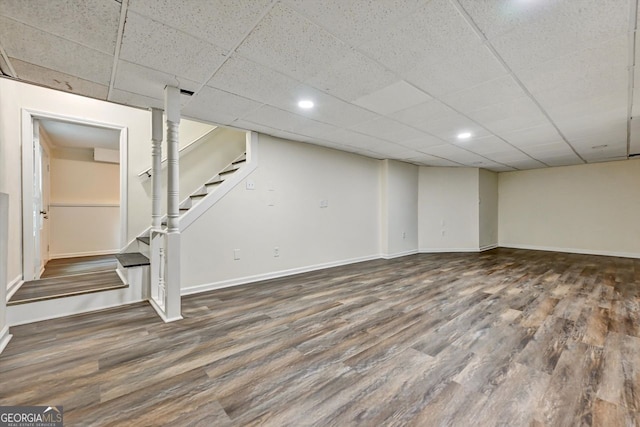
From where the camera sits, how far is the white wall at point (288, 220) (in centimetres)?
359

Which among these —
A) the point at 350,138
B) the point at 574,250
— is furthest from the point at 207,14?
the point at 574,250

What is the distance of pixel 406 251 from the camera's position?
6.37 m

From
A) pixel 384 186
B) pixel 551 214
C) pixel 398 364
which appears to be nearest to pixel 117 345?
pixel 398 364

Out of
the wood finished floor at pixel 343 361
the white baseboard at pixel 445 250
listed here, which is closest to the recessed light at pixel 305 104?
the wood finished floor at pixel 343 361

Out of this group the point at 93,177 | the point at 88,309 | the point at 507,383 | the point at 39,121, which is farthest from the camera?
the point at 93,177

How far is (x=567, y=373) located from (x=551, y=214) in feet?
23.2

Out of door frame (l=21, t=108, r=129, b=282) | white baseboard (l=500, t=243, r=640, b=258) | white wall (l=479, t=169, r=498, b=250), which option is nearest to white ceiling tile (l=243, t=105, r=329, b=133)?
door frame (l=21, t=108, r=129, b=282)

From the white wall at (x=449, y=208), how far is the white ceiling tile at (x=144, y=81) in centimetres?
581

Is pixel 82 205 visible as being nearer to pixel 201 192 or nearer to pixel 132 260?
pixel 201 192

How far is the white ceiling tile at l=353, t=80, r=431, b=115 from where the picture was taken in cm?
259

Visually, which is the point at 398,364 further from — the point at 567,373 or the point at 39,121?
the point at 39,121

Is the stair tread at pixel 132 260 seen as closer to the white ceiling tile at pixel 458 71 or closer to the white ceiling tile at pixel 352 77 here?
the white ceiling tile at pixel 352 77

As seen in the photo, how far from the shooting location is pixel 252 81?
2480 millimetres

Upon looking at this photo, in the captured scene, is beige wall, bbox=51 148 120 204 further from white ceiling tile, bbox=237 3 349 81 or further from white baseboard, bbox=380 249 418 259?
white baseboard, bbox=380 249 418 259
